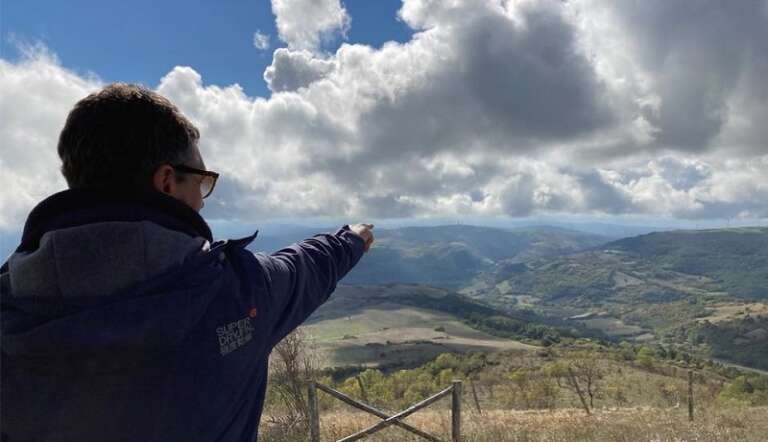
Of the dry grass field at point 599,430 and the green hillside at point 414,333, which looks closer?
the dry grass field at point 599,430

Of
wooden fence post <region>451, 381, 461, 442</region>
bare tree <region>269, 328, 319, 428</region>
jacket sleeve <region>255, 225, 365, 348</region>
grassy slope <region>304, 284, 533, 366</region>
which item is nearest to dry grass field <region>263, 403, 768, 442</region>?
bare tree <region>269, 328, 319, 428</region>

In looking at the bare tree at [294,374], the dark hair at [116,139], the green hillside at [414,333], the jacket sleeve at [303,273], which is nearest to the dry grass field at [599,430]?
the bare tree at [294,374]

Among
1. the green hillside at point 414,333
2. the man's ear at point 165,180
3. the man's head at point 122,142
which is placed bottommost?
the green hillside at point 414,333

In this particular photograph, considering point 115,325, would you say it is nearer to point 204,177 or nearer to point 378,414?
point 204,177

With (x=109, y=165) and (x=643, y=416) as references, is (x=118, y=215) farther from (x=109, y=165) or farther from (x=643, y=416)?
(x=643, y=416)

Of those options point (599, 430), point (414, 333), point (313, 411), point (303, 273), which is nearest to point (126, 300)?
point (303, 273)

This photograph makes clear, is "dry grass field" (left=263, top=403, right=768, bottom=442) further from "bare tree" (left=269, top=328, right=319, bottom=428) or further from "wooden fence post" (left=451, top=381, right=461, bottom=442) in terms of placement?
"wooden fence post" (left=451, top=381, right=461, bottom=442)

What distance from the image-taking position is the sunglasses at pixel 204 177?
1572 mm

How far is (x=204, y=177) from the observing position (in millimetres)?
1687

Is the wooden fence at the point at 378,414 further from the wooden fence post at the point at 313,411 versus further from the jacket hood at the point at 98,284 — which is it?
the jacket hood at the point at 98,284

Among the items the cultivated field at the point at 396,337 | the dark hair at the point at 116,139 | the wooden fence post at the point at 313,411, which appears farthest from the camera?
the cultivated field at the point at 396,337

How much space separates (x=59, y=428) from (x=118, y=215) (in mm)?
575

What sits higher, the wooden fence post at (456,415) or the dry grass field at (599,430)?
the wooden fence post at (456,415)

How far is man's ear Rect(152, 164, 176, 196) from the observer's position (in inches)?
58.4
